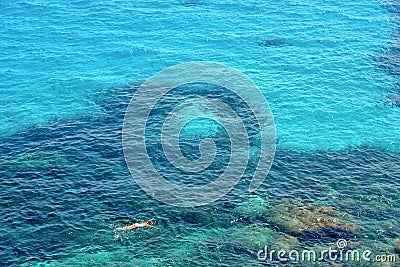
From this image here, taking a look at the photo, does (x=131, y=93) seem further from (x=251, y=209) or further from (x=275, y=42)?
(x=251, y=209)

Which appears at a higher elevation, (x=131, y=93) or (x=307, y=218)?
(x=131, y=93)

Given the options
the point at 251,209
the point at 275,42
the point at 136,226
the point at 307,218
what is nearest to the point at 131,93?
the point at 275,42

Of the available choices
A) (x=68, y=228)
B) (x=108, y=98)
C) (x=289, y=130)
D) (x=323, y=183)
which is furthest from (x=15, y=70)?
(x=323, y=183)

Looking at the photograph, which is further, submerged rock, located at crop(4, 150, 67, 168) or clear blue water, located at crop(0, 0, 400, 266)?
submerged rock, located at crop(4, 150, 67, 168)

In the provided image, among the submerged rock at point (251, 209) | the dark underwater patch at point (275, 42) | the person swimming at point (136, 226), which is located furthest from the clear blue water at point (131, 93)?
the person swimming at point (136, 226)

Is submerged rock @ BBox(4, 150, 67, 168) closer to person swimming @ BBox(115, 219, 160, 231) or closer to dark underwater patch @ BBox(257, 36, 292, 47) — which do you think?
person swimming @ BBox(115, 219, 160, 231)

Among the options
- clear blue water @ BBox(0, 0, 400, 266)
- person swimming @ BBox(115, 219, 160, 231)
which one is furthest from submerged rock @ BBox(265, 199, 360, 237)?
person swimming @ BBox(115, 219, 160, 231)

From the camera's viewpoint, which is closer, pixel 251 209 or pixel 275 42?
pixel 251 209

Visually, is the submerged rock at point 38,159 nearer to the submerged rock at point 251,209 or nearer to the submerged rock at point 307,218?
the submerged rock at point 251,209
